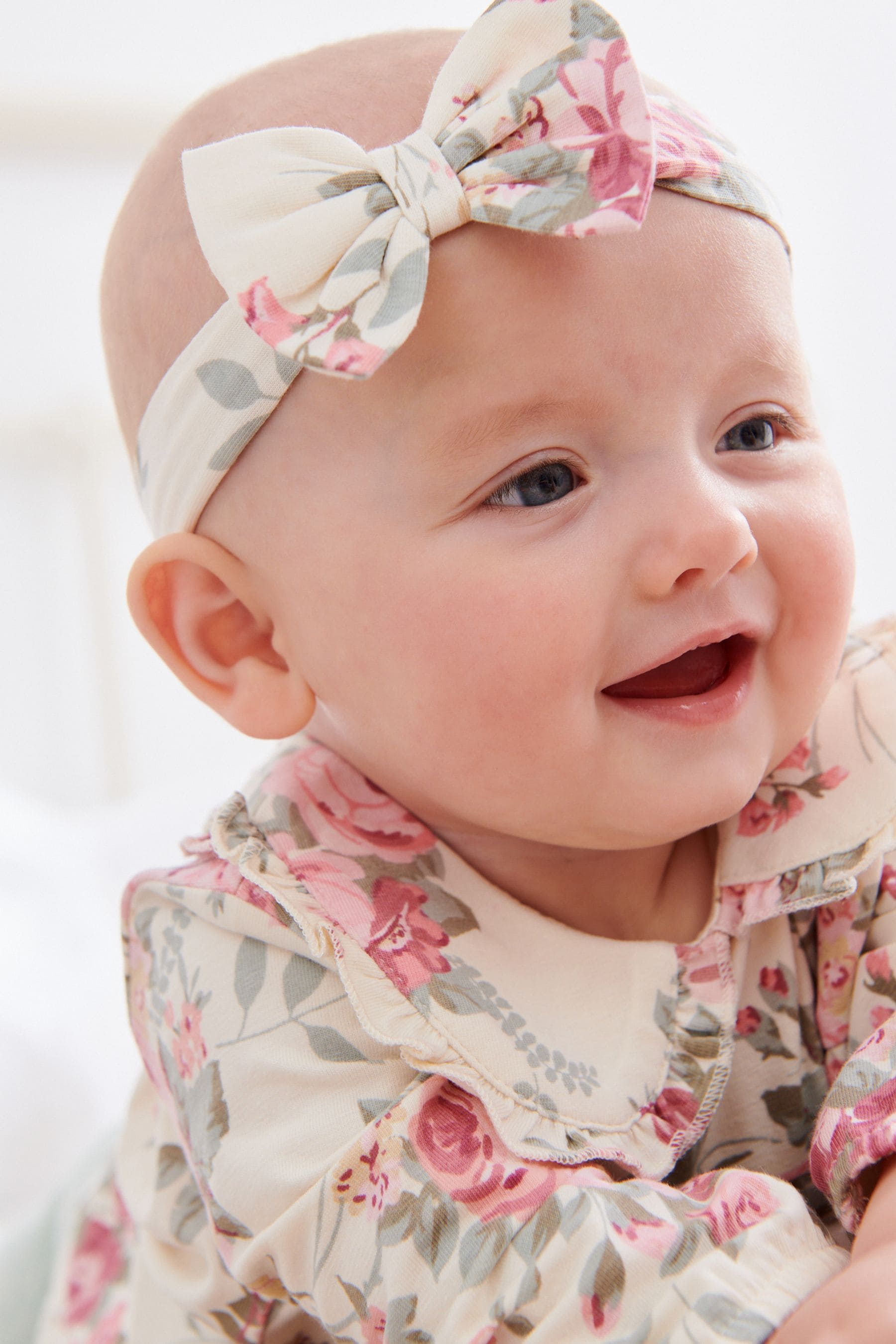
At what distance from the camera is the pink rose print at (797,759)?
902 mm

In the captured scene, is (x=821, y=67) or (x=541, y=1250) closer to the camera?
(x=541, y=1250)

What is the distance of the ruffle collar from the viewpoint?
755 mm

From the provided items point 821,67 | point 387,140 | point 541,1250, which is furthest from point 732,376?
point 821,67

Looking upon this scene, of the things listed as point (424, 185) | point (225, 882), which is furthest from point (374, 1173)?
point (424, 185)

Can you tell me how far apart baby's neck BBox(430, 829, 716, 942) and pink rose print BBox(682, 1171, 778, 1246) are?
235 mm

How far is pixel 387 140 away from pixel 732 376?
0.81 feet

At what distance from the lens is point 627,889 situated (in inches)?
35.6

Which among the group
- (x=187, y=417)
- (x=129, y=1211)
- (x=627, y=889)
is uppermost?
(x=187, y=417)

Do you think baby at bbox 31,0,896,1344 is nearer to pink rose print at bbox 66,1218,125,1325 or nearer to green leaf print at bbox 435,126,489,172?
green leaf print at bbox 435,126,489,172

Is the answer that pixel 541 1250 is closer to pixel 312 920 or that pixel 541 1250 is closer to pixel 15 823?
pixel 312 920

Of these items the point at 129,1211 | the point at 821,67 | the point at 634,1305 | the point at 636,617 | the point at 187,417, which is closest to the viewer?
the point at 634,1305

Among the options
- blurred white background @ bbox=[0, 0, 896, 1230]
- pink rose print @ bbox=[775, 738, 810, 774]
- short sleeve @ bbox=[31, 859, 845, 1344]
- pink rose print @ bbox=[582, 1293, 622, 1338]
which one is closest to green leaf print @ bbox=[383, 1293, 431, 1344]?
short sleeve @ bbox=[31, 859, 845, 1344]

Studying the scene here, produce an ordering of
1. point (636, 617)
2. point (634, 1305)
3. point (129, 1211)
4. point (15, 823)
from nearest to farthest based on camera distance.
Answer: point (634, 1305), point (636, 617), point (129, 1211), point (15, 823)

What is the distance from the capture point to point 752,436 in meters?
0.78
